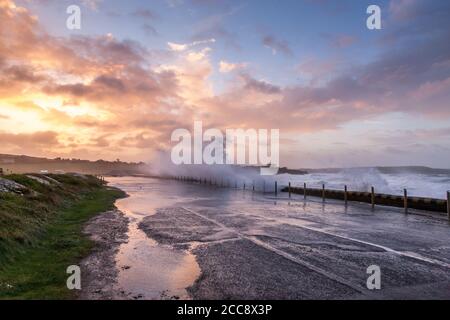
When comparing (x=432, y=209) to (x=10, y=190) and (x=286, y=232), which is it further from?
(x=10, y=190)

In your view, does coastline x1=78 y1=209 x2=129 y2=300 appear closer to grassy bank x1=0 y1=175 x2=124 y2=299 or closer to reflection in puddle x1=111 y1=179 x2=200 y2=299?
reflection in puddle x1=111 y1=179 x2=200 y2=299

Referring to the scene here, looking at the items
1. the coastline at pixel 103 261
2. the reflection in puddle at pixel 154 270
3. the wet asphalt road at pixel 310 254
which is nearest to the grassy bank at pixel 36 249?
the coastline at pixel 103 261

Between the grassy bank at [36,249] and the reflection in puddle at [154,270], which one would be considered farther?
the grassy bank at [36,249]

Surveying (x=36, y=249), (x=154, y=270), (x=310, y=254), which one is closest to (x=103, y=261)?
(x=154, y=270)

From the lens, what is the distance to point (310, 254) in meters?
11.2

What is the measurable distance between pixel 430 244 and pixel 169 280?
9.95m

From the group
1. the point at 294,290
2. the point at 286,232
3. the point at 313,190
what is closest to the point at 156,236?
the point at 286,232

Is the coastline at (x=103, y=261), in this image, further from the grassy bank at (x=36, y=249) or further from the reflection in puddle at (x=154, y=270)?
the grassy bank at (x=36, y=249)

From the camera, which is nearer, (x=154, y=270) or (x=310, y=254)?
(x=154, y=270)

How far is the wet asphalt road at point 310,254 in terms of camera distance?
7648 millimetres

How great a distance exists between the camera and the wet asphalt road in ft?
25.1

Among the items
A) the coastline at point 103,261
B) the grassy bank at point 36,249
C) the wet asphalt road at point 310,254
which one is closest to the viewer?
the coastline at point 103,261

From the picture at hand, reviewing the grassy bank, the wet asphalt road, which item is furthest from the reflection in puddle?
the grassy bank

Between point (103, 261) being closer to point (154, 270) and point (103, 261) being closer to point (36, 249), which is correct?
point (154, 270)
